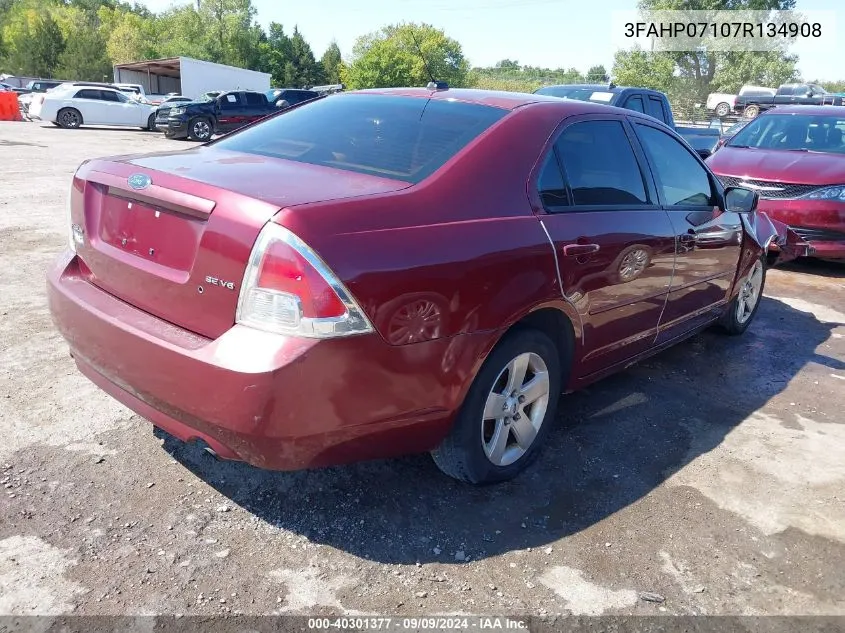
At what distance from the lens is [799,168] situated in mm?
7664

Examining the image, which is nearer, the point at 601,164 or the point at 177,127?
the point at 601,164

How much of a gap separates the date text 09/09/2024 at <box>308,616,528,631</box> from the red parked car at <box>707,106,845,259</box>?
6.57m

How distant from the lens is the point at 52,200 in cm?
889

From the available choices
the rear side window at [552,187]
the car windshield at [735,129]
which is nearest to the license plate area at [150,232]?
the rear side window at [552,187]

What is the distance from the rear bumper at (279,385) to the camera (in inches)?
86.3

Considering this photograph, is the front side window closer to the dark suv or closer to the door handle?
the door handle

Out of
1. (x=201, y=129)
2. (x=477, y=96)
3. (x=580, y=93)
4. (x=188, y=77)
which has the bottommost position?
(x=477, y=96)

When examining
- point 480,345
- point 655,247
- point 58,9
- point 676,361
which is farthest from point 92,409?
point 58,9

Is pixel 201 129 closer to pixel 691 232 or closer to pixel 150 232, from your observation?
pixel 691 232

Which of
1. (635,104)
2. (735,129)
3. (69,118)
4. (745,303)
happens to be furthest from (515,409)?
(69,118)

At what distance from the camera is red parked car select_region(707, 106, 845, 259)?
289 inches

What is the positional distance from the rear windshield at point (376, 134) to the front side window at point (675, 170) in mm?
1193

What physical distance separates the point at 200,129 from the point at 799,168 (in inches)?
698

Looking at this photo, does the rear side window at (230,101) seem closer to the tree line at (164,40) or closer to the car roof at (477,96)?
the car roof at (477,96)
